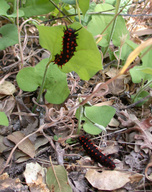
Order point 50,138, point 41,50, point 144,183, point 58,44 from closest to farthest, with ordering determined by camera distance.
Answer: point 58,44
point 144,183
point 50,138
point 41,50

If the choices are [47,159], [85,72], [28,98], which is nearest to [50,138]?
[47,159]

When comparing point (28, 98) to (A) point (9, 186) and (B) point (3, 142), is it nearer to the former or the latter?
(B) point (3, 142)

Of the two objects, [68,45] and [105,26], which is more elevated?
[105,26]

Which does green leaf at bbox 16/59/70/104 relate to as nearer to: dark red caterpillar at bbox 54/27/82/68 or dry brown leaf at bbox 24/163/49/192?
dark red caterpillar at bbox 54/27/82/68

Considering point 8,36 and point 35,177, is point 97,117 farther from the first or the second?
point 8,36

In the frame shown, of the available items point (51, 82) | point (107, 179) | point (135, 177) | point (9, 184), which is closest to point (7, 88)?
point (51, 82)

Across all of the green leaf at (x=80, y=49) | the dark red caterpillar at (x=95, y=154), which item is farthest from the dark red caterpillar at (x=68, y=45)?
the dark red caterpillar at (x=95, y=154)
